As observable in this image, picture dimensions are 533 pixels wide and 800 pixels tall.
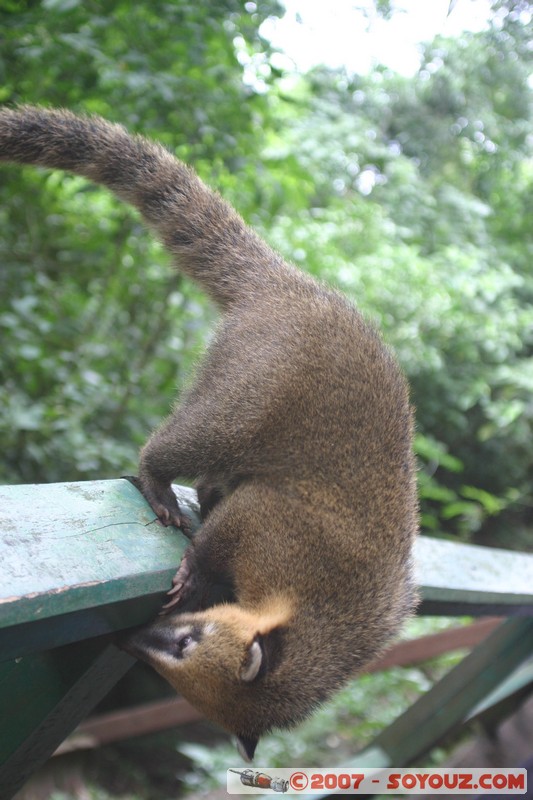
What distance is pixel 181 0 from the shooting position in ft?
9.28

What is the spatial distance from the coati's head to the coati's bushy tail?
44.2 inches

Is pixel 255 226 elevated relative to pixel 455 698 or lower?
elevated

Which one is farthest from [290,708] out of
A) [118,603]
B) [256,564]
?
[118,603]

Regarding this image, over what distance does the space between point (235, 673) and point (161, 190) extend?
1548 millimetres

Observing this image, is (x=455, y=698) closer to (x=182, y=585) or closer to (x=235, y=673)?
(x=235, y=673)

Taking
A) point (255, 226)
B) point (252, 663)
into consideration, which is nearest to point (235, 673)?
point (252, 663)

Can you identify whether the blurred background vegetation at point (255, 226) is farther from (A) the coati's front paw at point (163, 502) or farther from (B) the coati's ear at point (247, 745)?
(B) the coati's ear at point (247, 745)

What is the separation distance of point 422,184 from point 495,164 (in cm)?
110

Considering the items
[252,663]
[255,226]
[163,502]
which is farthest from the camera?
[255,226]

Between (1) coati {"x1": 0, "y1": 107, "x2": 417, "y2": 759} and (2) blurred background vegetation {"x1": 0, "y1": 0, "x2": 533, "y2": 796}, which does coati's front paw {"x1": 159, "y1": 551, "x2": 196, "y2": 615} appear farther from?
(2) blurred background vegetation {"x1": 0, "y1": 0, "x2": 533, "y2": 796}

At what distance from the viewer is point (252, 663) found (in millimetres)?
1755

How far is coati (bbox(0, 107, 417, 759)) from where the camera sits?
5.93 ft

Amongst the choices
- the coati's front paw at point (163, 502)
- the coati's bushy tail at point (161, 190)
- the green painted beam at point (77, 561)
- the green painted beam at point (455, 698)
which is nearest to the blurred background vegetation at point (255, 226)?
the coati's bushy tail at point (161, 190)

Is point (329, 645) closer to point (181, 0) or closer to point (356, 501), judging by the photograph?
point (356, 501)
